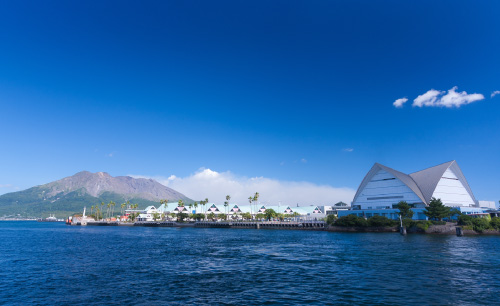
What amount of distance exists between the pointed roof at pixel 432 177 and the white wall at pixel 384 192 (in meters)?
6.82

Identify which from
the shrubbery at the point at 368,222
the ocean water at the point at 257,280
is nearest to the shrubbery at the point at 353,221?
the shrubbery at the point at 368,222

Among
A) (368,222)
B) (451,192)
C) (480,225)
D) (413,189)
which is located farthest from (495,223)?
(451,192)

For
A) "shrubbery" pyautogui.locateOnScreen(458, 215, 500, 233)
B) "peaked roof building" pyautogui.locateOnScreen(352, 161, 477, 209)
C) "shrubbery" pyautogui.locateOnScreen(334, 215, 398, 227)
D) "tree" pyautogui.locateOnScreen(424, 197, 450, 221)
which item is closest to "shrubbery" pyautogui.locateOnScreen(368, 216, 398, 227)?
"shrubbery" pyautogui.locateOnScreen(334, 215, 398, 227)

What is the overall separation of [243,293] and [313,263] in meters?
16.6

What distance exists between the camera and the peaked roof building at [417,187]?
117m

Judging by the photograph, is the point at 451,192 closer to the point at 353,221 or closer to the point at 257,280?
the point at 353,221

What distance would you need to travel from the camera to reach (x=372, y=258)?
39250 millimetres

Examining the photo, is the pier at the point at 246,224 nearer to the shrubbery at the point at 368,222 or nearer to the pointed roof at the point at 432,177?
the shrubbery at the point at 368,222

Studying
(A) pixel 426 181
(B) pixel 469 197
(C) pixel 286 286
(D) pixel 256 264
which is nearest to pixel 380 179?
(A) pixel 426 181

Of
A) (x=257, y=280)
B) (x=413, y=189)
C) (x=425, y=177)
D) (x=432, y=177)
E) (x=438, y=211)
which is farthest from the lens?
(x=425, y=177)

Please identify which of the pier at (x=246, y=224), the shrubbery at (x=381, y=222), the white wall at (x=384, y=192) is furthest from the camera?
the pier at (x=246, y=224)

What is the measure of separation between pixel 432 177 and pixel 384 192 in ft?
66.7

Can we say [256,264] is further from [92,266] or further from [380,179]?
[380,179]

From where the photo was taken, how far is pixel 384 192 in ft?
416
